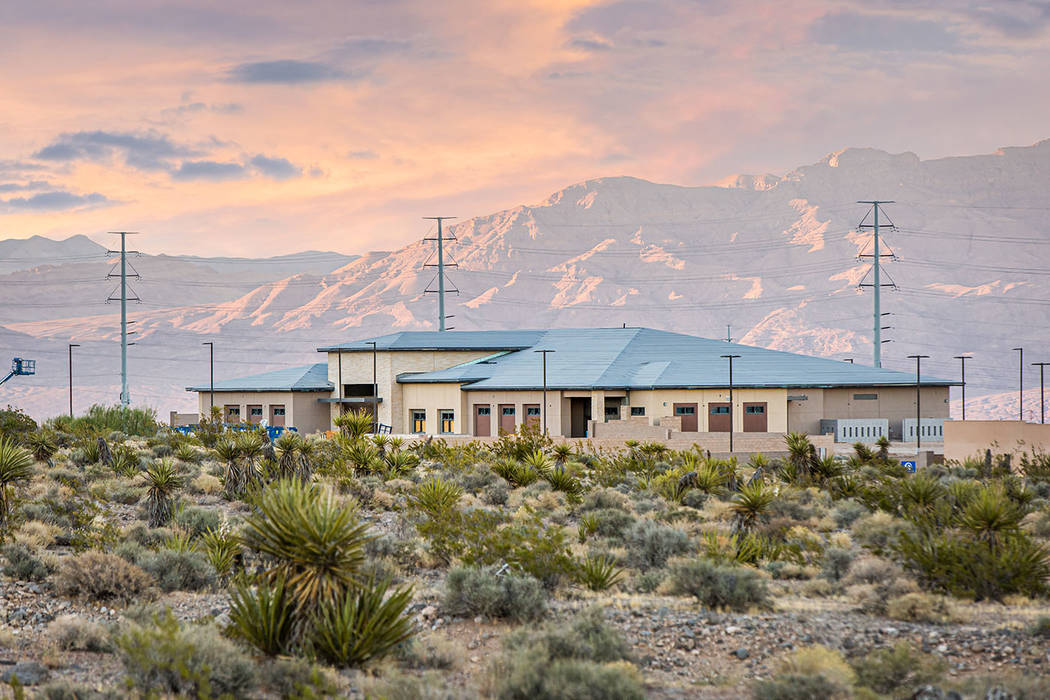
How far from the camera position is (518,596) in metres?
12.7

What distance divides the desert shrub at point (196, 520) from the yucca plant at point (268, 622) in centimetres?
884

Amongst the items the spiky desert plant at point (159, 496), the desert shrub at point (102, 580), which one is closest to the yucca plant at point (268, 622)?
the desert shrub at point (102, 580)

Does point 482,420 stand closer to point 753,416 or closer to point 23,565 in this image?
point 753,416

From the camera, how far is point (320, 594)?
10.1 metres

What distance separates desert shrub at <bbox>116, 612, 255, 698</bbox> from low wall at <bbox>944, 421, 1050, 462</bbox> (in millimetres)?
30126

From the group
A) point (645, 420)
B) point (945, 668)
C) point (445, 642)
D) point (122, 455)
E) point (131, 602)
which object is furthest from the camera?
point (645, 420)

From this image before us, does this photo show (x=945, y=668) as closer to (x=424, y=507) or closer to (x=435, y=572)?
(x=435, y=572)

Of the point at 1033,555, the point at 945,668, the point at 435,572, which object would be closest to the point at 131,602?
the point at 435,572

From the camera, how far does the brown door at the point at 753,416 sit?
54719mm

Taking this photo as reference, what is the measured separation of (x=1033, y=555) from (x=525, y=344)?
53.9m

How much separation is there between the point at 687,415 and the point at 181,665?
4792cm

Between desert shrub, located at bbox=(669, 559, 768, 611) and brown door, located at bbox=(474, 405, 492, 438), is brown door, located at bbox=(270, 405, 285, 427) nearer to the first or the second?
brown door, located at bbox=(474, 405, 492, 438)

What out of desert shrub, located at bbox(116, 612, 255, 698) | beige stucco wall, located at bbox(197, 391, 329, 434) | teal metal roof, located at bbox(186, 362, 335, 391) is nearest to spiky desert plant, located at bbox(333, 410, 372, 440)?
desert shrub, located at bbox(116, 612, 255, 698)

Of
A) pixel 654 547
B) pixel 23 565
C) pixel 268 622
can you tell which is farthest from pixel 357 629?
pixel 654 547
